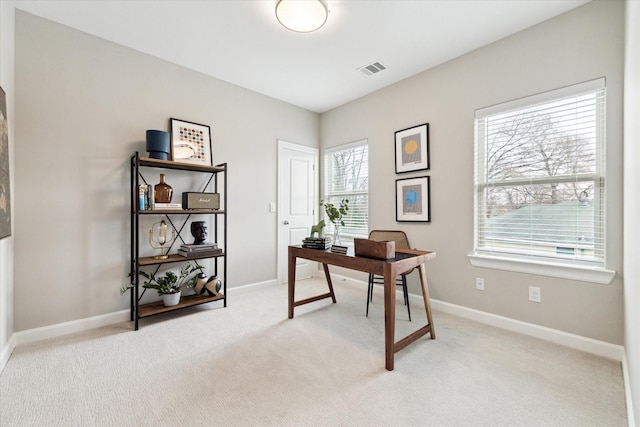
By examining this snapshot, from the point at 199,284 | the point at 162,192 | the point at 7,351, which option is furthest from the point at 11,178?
the point at 199,284

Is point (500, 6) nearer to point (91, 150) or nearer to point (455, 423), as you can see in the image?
point (455, 423)

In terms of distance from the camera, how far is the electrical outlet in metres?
2.32

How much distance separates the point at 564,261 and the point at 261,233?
125 inches

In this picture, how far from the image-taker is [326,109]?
14.3ft

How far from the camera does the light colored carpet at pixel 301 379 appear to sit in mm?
1453

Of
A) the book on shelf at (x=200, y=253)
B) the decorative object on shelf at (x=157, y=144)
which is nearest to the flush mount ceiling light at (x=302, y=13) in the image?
the decorative object on shelf at (x=157, y=144)

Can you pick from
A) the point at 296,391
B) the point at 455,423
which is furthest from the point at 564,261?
the point at 296,391

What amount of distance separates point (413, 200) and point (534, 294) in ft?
4.64

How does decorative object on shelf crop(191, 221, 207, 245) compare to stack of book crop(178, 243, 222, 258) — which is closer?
stack of book crop(178, 243, 222, 258)

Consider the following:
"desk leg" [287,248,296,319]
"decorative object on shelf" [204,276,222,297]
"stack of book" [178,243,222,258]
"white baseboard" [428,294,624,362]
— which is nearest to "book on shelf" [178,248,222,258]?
"stack of book" [178,243,222,258]

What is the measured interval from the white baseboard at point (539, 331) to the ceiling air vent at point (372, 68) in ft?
8.61

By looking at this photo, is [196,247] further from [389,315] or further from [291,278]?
[389,315]

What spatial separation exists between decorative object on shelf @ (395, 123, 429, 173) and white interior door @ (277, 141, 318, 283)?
58.8 inches

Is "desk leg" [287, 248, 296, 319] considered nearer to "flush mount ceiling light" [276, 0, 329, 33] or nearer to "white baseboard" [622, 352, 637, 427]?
"flush mount ceiling light" [276, 0, 329, 33]
